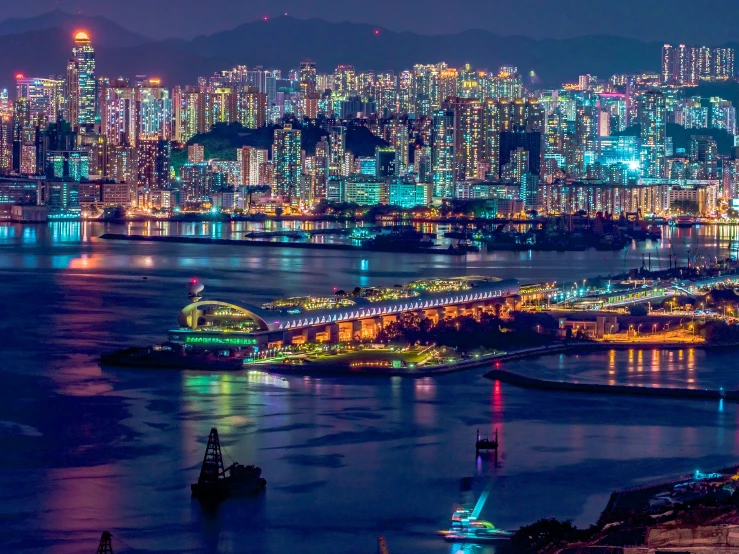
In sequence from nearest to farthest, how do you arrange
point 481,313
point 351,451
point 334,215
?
point 351,451 → point 481,313 → point 334,215

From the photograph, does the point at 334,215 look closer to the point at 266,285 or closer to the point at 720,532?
the point at 266,285

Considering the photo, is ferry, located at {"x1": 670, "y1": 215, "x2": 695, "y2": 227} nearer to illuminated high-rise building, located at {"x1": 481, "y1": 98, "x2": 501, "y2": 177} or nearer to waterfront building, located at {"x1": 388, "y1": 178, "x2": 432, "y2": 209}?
waterfront building, located at {"x1": 388, "y1": 178, "x2": 432, "y2": 209}

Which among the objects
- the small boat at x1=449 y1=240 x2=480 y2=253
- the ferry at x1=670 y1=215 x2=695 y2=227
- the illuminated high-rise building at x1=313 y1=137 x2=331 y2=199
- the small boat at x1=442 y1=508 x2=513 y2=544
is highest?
the illuminated high-rise building at x1=313 y1=137 x2=331 y2=199

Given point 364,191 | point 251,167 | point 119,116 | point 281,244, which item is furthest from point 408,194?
point 119,116

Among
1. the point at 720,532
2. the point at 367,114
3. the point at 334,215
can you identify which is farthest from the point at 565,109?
the point at 720,532

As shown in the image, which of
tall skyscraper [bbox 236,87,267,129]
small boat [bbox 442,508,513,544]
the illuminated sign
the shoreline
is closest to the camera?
small boat [bbox 442,508,513,544]

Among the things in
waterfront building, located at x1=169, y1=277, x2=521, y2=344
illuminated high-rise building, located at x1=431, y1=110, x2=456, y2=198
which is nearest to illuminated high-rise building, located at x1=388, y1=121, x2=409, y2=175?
illuminated high-rise building, located at x1=431, y1=110, x2=456, y2=198
